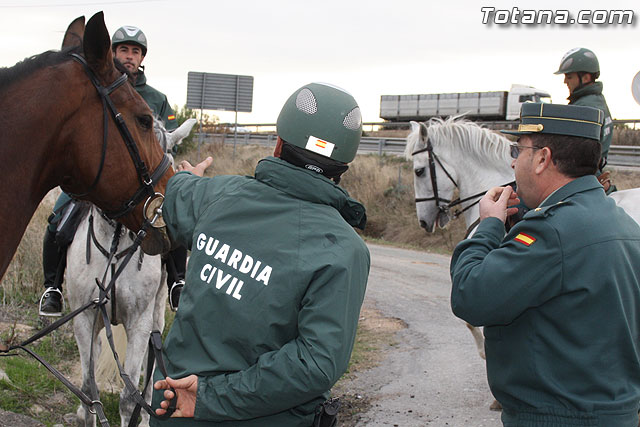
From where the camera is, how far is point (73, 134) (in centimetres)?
304

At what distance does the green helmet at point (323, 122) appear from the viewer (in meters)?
2.29

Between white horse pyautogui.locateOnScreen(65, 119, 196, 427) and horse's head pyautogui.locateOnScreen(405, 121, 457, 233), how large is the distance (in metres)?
3.47

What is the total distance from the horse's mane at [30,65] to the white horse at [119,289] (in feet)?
5.32

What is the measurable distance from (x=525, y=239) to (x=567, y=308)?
0.29m

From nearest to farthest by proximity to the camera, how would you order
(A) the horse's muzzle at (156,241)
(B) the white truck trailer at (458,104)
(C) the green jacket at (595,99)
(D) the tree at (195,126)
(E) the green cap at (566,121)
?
(E) the green cap at (566,121), (A) the horse's muzzle at (156,241), (C) the green jacket at (595,99), (D) the tree at (195,126), (B) the white truck trailer at (458,104)

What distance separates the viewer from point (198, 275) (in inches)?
90.0

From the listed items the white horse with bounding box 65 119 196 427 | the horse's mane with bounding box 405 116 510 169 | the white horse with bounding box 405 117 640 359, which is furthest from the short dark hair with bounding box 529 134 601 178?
the horse's mane with bounding box 405 116 510 169

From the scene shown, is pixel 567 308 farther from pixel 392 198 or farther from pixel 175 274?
pixel 392 198

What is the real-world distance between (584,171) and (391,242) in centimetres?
1645

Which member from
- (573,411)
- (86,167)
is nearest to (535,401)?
(573,411)

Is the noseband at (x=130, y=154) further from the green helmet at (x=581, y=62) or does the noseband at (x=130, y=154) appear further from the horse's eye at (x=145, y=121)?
the green helmet at (x=581, y=62)

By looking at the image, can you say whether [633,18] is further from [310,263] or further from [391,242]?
[310,263]

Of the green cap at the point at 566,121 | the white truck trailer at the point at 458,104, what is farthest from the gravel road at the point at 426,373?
the white truck trailer at the point at 458,104

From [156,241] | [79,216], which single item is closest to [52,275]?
[79,216]
